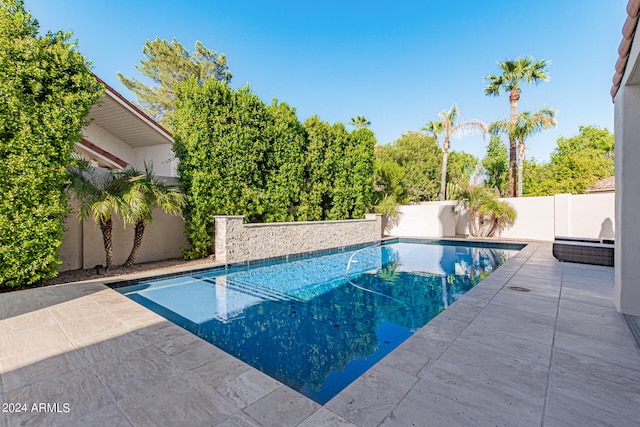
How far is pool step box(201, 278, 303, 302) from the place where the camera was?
650 cm

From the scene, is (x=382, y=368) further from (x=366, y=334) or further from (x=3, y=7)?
(x=3, y=7)

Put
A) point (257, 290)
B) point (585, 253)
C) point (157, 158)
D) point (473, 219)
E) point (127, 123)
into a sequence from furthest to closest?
1. point (473, 219)
2. point (157, 158)
3. point (127, 123)
4. point (585, 253)
5. point (257, 290)

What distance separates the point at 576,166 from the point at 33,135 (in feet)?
125

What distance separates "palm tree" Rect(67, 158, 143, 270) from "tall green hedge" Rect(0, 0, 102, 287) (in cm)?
57

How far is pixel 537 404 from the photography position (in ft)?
7.57

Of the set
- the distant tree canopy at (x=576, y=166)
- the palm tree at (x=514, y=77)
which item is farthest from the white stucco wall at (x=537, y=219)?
the distant tree canopy at (x=576, y=166)

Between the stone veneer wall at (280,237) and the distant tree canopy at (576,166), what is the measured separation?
24.7 meters

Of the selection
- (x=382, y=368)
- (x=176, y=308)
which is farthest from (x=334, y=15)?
(x=382, y=368)

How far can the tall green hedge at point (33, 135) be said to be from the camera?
A: 5.58 metres

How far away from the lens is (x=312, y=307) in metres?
5.91

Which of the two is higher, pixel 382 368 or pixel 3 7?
pixel 3 7

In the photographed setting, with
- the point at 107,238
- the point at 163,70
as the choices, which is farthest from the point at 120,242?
the point at 163,70

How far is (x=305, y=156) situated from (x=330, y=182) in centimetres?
193

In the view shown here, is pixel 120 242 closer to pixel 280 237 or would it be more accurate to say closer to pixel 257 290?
pixel 257 290
